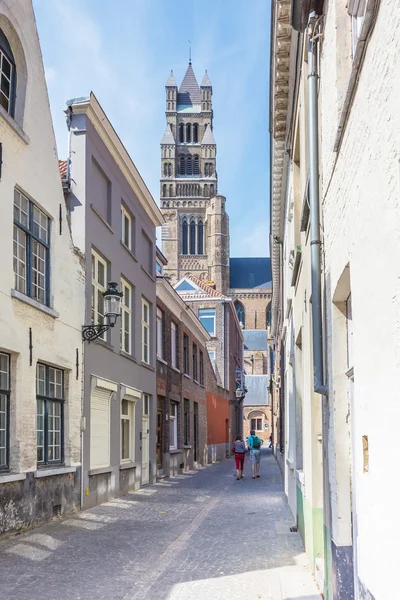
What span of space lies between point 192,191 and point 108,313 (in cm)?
9304

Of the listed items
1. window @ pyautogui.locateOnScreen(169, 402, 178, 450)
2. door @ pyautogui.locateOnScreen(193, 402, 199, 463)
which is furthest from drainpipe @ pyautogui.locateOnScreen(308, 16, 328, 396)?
door @ pyautogui.locateOnScreen(193, 402, 199, 463)

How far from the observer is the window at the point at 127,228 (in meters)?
19.0

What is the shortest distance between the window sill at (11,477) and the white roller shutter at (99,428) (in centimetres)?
401

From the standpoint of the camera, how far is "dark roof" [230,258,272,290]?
10038cm

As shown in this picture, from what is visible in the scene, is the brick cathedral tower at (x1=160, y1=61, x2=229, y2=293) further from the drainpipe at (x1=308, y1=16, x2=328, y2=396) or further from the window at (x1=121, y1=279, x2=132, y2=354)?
the drainpipe at (x1=308, y1=16, x2=328, y2=396)

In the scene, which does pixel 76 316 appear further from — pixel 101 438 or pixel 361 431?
pixel 361 431

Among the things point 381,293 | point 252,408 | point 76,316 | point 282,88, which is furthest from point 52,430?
point 252,408

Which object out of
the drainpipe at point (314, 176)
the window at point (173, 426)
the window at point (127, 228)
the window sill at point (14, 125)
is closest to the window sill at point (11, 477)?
the window sill at point (14, 125)

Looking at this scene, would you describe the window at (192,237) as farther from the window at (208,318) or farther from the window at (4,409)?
the window at (4,409)

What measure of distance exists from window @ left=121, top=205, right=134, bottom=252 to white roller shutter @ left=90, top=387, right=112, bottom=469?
456cm

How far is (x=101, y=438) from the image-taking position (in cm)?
1585

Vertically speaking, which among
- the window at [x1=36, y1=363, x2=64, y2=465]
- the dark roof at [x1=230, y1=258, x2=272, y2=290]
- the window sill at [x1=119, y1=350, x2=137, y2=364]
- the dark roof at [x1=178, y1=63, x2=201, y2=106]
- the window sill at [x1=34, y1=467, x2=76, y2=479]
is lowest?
the window sill at [x1=34, y1=467, x2=76, y2=479]

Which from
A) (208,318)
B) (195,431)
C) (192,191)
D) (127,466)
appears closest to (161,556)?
(127,466)

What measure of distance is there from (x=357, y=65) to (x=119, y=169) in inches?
563
